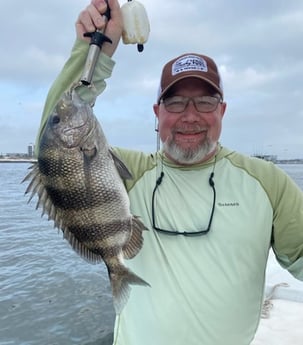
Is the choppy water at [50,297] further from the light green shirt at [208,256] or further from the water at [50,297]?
the light green shirt at [208,256]

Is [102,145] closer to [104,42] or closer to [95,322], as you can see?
[104,42]

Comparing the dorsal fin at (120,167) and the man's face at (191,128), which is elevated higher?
the man's face at (191,128)

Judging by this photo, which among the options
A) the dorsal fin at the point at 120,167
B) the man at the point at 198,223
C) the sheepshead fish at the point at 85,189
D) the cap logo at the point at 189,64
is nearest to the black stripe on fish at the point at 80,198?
the sheepshead fish at the point at 85,189

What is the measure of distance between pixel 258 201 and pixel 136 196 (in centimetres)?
63

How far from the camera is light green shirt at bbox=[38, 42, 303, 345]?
2070 millimetres

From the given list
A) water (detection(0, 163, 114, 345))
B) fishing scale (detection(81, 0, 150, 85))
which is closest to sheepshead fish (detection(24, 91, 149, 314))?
fishing scale (detection(81, 0, 150, 85))

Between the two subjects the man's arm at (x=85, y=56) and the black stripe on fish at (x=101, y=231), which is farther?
the man's arm at (x=85, y=56)

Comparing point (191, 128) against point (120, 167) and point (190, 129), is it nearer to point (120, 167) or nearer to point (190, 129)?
point (190, 129)

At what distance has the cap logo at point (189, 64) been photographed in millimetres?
2299

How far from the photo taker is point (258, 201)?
7.08 ft

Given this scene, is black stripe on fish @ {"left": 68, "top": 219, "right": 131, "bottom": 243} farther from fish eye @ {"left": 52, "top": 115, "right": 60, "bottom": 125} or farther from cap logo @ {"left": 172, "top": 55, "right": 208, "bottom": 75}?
cap logo @ {"left": 172, "top": 55, "right": 208, "bottom": 75}

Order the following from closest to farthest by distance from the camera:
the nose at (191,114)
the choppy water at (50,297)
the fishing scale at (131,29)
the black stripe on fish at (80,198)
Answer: the black stripe on fish at (80,198), the fishing scale at (131,29), the nose at (191,114), the choppy water at (50,297)

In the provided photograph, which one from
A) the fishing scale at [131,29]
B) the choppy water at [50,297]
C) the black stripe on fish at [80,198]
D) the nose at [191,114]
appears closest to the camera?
the black stripe on fish at [80,198]

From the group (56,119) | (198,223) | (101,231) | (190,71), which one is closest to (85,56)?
(56,119)
